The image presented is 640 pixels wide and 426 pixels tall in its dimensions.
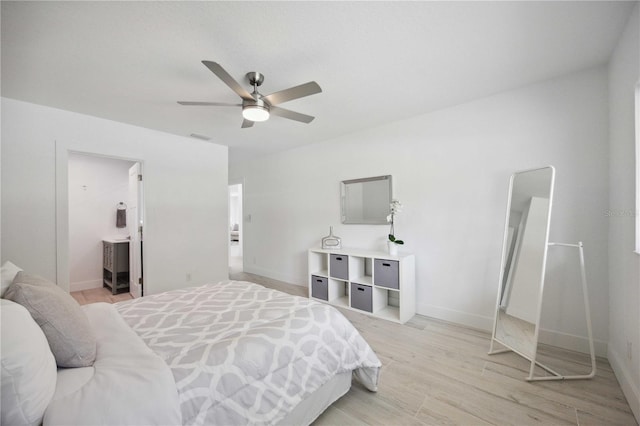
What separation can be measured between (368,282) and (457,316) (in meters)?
1.03

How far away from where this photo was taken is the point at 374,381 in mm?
1783

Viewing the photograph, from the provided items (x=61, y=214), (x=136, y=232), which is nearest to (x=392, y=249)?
(x=136, y=232)

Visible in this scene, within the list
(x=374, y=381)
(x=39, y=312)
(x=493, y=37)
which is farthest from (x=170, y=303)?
(x=493, y=37)

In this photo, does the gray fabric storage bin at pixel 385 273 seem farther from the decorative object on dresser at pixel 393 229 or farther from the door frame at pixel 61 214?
the door frame at pixel 61 214

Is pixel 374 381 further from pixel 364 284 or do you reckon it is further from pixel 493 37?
pixel 493 37

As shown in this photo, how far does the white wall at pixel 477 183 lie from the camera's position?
2250 millimetres

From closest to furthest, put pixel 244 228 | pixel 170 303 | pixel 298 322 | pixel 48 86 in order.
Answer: pixel 298 322
pixel 170 303
pixel 48 86
pixel 244 228

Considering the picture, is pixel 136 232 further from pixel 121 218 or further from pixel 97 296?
pixel 121 218

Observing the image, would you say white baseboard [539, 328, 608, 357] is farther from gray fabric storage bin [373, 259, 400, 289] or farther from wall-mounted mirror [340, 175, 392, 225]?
wall-mounted mirror [340, 175, 392, 225]

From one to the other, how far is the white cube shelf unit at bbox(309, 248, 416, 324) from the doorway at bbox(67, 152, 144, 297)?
286 cm

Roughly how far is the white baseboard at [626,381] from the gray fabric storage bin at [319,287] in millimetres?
2679

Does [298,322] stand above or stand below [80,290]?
above

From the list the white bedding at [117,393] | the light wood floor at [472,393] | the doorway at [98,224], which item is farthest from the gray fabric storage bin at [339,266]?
the doorway at [98,224]

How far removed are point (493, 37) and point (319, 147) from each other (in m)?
2.71
